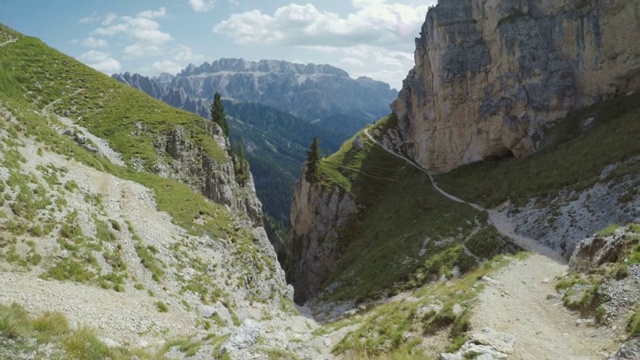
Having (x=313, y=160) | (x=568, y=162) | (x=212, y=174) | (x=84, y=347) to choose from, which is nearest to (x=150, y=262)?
(x=84, y=347)

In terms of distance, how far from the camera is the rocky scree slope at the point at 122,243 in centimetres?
1738

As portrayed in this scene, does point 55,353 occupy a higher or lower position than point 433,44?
lower

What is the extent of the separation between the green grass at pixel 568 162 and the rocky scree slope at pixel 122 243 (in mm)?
34684

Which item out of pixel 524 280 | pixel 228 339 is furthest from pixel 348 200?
pixel 228 339

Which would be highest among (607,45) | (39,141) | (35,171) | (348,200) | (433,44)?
(433,44)

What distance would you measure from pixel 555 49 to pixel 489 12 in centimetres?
1635

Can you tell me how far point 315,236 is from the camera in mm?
87625

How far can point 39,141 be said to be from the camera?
32156 mm

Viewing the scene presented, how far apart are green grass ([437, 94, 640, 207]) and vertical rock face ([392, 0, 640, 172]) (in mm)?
4127

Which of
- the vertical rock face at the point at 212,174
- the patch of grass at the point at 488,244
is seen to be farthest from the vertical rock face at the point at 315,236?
the patch of grass at the point at 488,244

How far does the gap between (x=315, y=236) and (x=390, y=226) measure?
23007mm

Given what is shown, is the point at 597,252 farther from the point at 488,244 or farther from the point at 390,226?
the point at 390,226

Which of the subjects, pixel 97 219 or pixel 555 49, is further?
pixel 555 49

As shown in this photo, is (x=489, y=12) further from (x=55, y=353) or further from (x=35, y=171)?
(x=55, y=353)
